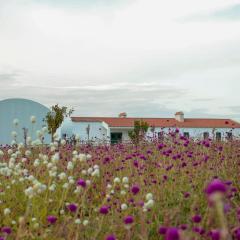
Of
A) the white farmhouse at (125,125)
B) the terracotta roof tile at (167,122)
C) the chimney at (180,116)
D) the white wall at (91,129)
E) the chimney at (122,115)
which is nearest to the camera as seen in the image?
the white wall at (91,129)

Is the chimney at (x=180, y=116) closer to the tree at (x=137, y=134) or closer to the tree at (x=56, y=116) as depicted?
the tree at (x=137, y=134)

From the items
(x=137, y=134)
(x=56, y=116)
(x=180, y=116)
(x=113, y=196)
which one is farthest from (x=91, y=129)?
(x=113, y=196)

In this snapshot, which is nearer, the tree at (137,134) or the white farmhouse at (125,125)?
the tree at (137,134)

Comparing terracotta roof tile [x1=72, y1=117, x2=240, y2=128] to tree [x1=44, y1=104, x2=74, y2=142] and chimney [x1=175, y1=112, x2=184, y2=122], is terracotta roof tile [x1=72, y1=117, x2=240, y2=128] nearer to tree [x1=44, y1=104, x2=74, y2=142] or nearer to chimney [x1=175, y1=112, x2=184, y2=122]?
chimney [x1=175, y1=112, x2=184, y2=122]

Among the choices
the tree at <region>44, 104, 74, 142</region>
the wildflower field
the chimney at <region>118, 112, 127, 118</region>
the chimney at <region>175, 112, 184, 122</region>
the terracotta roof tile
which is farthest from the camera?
the chimney at <region>118, 112, 127, 118</region>

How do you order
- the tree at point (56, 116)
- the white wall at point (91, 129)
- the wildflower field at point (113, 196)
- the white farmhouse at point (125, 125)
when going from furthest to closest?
the white farmhouse at point (125, 125)
the white wall at point (91, 129)
the tree at point (56, 116)
the wildflower field at point (113, 196)

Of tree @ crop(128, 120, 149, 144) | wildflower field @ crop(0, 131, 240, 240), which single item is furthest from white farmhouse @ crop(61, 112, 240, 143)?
wildflower field @ crop(0, 131, 240, 240)

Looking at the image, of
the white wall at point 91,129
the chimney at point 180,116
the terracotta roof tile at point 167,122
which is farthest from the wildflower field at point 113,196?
the chimney at point 180,116

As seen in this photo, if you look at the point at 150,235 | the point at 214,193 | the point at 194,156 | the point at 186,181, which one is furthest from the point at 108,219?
the point at 214,193

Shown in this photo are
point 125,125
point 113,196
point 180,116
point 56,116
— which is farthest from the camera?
point 180,116

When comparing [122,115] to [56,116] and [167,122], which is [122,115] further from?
[56,116]

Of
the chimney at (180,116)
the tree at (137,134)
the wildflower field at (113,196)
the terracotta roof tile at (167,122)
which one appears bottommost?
the wildflower field at (113,196)

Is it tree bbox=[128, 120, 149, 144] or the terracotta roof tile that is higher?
the terracotta roof tile

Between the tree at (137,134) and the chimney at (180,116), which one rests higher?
the chimney at (180,116)
